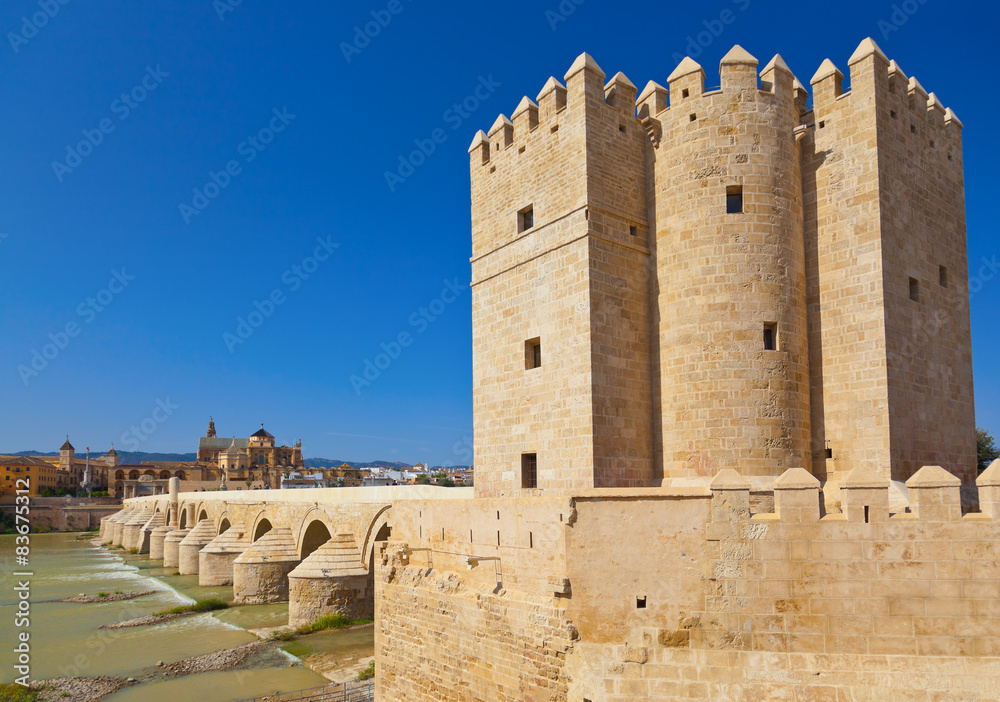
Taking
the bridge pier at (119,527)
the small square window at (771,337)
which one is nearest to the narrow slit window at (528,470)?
the small square window at (771,337)

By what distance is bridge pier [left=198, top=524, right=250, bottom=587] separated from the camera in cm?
2869

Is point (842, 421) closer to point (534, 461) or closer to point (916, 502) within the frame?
point (916, 502)

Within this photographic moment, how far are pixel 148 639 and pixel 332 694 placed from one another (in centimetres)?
950

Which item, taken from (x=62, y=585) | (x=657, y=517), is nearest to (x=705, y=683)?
(x=657, y=517)

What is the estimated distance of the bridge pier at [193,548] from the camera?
3369 centimetres

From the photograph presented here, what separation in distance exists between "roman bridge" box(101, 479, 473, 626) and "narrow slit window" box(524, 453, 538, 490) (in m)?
1.06

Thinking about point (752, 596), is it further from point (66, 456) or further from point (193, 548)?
point (66, 456)

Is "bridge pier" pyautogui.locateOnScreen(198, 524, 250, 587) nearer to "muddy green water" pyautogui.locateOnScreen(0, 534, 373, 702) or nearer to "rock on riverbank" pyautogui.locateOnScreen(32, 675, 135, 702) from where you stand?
"muddy green water" pyautogui.locateOnScreen(0, 534, 373, 702)

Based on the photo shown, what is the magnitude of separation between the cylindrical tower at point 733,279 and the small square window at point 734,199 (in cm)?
2

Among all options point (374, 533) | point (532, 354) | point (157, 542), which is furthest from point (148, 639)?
point (157, 542)

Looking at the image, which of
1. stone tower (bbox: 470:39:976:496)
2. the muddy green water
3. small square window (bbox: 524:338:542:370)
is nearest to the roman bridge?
the muddy green water

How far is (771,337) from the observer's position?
10.9 metres

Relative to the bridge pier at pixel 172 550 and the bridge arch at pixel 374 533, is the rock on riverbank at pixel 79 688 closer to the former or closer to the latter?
the bridge arch at pixel 374 533

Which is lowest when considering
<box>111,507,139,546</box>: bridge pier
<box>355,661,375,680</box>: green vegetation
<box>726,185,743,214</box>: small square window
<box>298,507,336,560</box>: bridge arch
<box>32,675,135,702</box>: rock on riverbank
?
<box>111,507,139,546</box>: bridge pier
